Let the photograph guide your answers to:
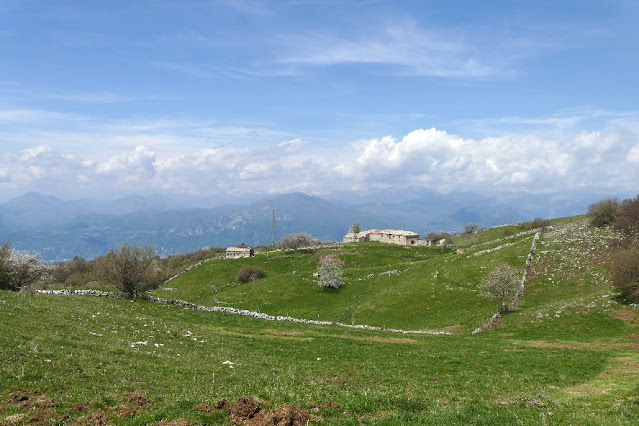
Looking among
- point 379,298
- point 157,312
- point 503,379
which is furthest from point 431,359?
point 379,298

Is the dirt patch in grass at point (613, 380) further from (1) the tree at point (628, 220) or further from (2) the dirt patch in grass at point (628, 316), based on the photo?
(1) the tree at point (628, 220)

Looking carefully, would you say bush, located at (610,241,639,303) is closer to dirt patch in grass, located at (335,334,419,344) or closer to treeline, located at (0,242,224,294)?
dirt patch in grass, located at (335,334,419,344)

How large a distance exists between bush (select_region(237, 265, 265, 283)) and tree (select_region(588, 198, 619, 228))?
76.5 m

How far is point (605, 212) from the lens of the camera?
265ft

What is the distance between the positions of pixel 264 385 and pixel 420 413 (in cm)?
782

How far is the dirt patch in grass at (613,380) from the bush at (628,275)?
2132 centimetres

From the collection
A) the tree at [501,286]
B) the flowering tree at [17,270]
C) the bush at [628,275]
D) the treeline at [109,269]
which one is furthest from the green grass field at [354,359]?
the flowering tree at [17,270]

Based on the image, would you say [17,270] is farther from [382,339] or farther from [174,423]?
[174,423]

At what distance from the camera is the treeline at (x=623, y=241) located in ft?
155

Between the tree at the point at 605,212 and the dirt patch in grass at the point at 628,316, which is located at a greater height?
the tree at the point at 605,212

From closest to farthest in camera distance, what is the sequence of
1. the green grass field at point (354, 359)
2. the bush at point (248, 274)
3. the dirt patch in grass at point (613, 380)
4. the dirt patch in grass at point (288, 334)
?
the green grass field at point (354, 359) → the dirt patch in grass at point (613, 380) → the dirt patch in grass at point (288, 334) → the bush at point (248, 274)

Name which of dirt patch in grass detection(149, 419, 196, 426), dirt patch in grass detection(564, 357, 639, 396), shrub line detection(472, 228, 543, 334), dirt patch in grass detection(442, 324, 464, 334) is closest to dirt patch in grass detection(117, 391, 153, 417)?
dirt patch in grass detection(149, 419, 196, 426)

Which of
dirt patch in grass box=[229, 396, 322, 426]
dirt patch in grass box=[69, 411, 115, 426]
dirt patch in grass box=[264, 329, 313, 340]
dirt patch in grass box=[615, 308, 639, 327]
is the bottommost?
dirt patch in grass box=[615, 308, 639, 327]

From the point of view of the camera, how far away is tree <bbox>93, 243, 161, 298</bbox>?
168 feet
